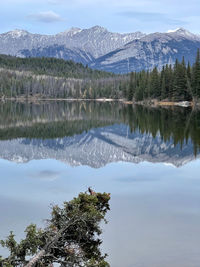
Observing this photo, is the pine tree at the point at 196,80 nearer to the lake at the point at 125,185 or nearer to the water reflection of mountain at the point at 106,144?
the water reflection of mountain at the point at 106,144

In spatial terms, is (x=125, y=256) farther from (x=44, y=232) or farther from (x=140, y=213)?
(x=140, y=213)

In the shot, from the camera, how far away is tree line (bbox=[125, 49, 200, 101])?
352ft

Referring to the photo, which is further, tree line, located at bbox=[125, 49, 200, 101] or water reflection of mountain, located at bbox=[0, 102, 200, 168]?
tree line, located at bbox=[125, 49, 200, 101]

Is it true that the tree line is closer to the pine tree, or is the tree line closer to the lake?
the pine tree

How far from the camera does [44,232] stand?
1232 centimetres

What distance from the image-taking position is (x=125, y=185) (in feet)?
74.4

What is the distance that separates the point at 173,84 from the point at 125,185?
314 ft

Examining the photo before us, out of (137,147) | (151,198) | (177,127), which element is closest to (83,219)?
(151,198)

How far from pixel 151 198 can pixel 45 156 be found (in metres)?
17.0

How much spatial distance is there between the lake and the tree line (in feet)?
203

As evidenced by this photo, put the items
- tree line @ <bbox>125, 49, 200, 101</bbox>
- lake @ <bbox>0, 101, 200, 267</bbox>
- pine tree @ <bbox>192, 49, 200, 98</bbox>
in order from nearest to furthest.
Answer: lake @ <bbox>0, 101, 200, 267</bbox>
pine tree @ <bbox>192, 49, 200, 98</bbox>
tree line @ <bbox>125, 49, 200, 101</bbox>

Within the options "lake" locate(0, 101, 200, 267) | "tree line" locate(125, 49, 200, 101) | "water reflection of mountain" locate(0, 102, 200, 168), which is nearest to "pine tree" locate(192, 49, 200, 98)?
"tree line" locate(125, 49, 200, 101)

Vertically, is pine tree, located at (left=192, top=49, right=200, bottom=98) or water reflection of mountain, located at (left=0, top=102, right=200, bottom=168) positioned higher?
pine tree, located at (left=192, top=49, right=200, bottom=98)

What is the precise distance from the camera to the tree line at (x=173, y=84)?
107m
